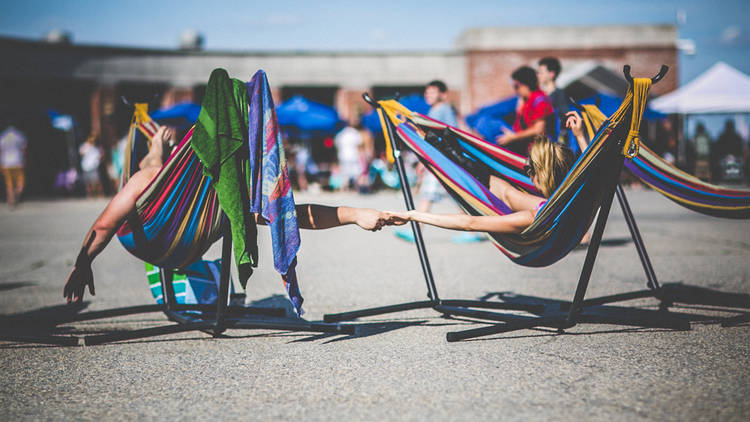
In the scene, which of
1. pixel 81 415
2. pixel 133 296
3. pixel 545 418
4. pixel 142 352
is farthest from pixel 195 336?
pixel 545 418

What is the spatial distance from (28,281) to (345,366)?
A: 409 cm

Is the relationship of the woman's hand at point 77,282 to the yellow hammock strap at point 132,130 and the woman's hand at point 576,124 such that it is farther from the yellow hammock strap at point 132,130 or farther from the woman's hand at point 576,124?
the woman's hand at point 576,124

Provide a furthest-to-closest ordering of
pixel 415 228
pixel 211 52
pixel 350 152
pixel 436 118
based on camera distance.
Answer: pixel 211 52, pixel 350 152, pixel 436 118, pixel 415 228

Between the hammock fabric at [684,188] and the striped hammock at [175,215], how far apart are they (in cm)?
253

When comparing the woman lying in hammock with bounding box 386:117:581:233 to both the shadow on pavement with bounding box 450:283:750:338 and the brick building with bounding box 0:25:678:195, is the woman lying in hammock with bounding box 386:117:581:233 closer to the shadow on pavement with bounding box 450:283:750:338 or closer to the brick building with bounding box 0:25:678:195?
the shadow on pavement with bounding box 450:283:750:338

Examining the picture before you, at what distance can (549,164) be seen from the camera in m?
3.66

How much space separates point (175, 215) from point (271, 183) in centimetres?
65

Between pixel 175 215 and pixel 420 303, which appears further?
pixel 420 303

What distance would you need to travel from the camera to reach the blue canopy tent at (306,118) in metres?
17.4

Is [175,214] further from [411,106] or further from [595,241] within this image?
[411,106]

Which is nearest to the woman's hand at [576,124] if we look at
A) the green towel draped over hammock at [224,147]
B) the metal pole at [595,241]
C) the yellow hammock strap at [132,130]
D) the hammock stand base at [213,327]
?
the metal pole at [595,241]

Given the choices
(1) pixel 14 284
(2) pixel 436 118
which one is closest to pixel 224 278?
(1) pixel 14 284

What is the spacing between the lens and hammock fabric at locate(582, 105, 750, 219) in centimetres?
359

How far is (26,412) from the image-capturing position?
8.64 ft
